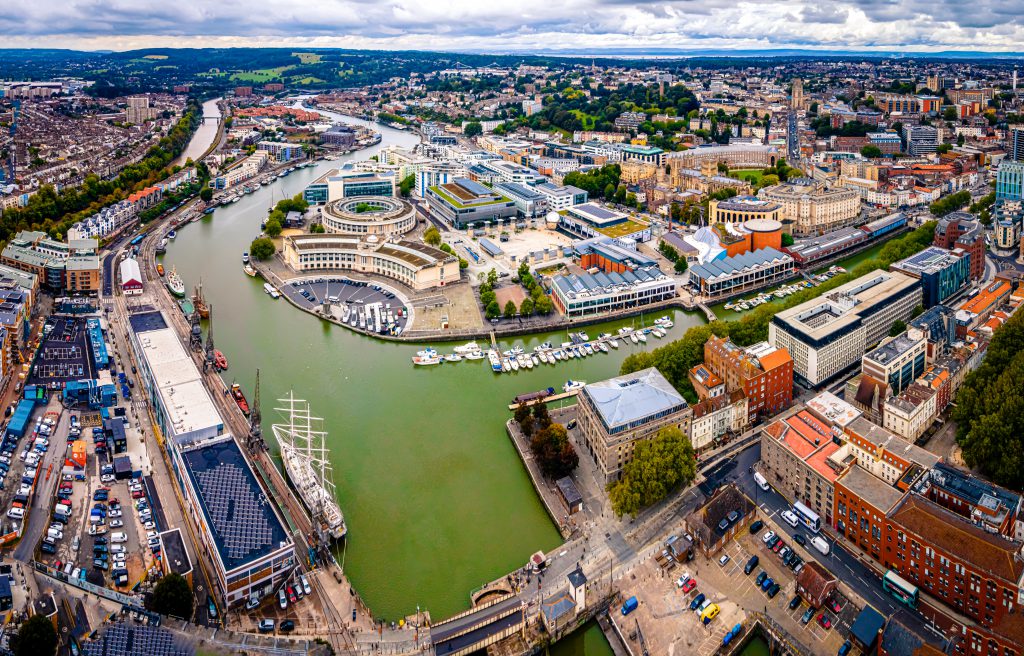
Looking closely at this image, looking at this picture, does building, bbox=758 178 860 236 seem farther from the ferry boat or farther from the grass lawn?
the grass lawn

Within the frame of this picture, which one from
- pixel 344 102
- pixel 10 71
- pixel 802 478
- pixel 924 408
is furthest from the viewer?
pixel 10 71

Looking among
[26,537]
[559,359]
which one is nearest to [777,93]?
[559,359]

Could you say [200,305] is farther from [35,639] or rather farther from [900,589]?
[900,589]

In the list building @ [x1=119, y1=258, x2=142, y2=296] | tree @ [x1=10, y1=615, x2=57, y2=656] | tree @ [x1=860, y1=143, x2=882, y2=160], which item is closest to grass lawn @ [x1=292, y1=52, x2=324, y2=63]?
tree @ [x1=860, y1=143, x2=882, y2=160]

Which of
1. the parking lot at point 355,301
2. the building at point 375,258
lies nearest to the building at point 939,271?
the building at point 375,258

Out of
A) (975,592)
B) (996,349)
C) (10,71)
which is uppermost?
(10,71)

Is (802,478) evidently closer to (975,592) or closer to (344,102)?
(975,592)

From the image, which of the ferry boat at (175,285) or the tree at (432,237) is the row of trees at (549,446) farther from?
the ferry boat at (175,285)
